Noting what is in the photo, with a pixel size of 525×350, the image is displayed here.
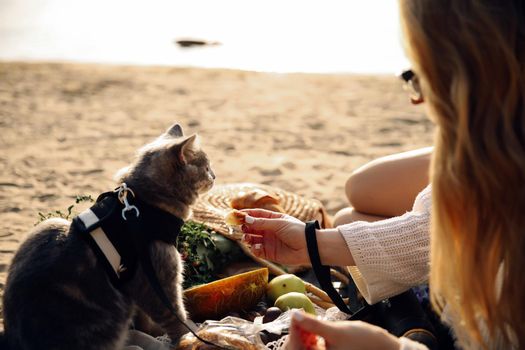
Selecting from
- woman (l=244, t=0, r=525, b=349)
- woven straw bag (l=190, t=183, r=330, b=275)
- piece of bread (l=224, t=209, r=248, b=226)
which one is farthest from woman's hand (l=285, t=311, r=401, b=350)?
woven straw bag (l=190, t=183, r=330, b=275)

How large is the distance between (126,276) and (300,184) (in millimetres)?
2931

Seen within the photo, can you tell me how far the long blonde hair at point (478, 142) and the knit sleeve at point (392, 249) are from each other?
2.38 ft

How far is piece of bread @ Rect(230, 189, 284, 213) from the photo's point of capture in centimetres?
389

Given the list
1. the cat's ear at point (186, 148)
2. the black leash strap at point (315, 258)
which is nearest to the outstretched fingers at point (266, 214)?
the black leash strap at point (315, 258)

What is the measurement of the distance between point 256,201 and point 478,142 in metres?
2.16

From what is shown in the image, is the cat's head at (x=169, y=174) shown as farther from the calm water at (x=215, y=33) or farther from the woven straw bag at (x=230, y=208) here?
the calm water at (x=215, y=33)

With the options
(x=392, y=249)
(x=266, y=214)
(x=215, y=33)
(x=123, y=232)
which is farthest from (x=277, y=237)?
(x=215, y=33)

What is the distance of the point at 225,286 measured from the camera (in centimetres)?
327

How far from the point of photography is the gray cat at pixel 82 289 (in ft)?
8.80

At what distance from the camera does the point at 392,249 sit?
8.96 feet

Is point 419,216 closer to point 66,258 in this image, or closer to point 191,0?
point 66,258

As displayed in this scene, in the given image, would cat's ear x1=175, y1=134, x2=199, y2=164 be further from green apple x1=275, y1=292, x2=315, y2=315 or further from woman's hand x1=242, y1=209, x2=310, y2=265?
green apple x1=275, y1=292, x2=315, y2=315

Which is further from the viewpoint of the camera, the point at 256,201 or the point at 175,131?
the point at 256,201

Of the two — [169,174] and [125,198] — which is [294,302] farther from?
[125,198]
